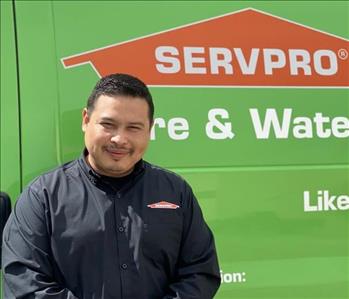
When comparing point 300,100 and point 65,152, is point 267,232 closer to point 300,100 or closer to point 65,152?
point 300,100

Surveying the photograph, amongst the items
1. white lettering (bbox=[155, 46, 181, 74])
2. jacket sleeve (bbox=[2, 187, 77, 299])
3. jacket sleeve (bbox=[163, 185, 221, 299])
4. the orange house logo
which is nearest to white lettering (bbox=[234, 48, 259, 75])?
the orange house logo

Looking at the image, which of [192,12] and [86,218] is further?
[192,12]

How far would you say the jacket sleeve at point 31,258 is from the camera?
129 cm

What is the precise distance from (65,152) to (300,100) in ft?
3.31

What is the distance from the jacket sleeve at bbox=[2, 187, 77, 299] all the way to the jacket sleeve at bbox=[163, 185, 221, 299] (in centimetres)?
30

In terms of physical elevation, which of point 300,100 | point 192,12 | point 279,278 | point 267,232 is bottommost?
point 279,278

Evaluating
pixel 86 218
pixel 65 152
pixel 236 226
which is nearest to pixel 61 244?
pixel 86 218

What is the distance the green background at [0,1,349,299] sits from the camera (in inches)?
76.5

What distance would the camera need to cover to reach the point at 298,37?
223 centimetres

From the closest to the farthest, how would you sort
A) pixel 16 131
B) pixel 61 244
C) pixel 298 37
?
1. pixel 61 244
2. pixel 16 131
3. pixel 298 37

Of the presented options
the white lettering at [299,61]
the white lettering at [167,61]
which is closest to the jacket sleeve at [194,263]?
the white lettering at [167,61]

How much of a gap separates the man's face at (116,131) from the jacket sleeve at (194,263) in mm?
221

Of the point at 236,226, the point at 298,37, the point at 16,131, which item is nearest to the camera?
the point at 16,131

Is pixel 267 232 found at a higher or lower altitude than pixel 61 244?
lower
